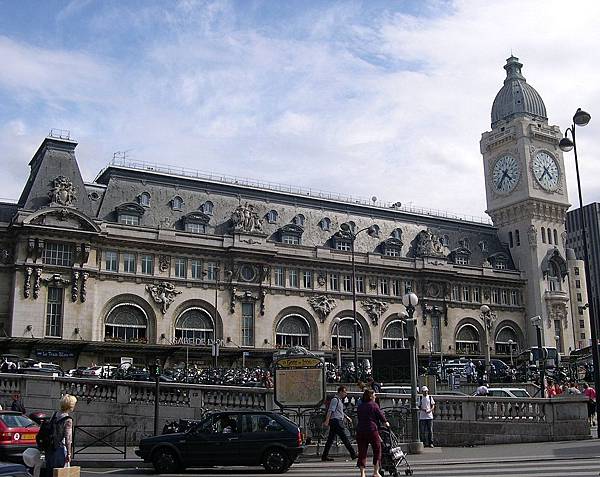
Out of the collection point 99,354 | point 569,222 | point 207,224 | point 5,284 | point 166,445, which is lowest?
point 166,445

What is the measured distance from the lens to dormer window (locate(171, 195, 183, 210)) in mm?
67688

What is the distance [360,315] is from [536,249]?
89.7 feet

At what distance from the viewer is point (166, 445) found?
65.1ft

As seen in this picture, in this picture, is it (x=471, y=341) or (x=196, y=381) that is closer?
(x=196, y=381)

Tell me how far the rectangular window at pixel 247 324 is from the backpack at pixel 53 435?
5278 cm

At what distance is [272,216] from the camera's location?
73.2 meters

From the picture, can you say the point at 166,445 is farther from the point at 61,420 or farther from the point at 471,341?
the point at 471,341

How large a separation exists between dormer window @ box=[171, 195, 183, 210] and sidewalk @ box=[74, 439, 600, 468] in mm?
43372

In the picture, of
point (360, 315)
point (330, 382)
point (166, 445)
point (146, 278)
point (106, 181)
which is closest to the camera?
point (166, 445)

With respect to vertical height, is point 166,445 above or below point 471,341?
below

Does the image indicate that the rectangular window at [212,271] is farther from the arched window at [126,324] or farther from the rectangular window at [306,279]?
the rectangular window at [306,279]

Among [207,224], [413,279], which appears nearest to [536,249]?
[413,279]

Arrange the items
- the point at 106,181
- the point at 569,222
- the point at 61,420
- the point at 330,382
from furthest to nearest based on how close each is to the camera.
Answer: the point at 569,222, the point at 106,181, the point at 330,382, the point at 61,420

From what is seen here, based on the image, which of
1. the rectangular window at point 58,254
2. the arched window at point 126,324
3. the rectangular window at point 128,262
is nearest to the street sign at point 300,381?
the arched window at point 126,324
